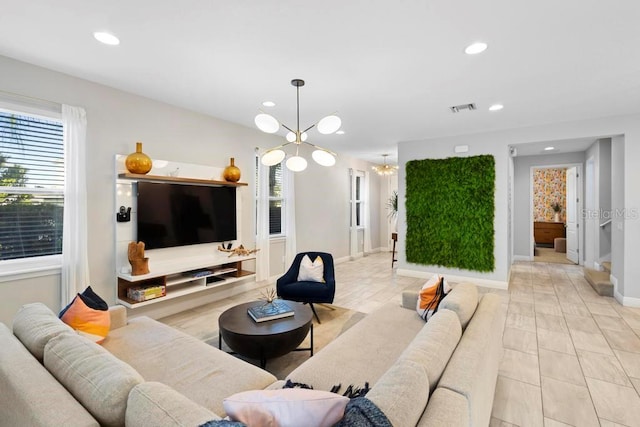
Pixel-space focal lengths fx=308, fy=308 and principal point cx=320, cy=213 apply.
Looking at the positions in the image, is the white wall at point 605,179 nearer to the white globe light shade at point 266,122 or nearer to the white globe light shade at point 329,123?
the white globe light shade at point 329,123

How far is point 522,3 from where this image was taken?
1999 millimetres

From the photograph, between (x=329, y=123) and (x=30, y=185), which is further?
(x=30, y=185)

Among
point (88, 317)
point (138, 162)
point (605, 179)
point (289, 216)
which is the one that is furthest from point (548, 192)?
point (88, 317)

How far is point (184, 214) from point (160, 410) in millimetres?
3352

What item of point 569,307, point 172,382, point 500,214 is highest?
point 500,214

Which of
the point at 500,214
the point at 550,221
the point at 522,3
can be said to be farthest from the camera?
the point at 550,221

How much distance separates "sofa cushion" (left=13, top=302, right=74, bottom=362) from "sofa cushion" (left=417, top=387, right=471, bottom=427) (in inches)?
70.5

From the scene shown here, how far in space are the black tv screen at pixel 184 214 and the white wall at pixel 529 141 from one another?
11.2ft

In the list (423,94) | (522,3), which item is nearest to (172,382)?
(522,3)

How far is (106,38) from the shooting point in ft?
8.02

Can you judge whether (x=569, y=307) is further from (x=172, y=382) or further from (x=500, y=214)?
(x=172, y=382)

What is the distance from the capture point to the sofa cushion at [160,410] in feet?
3.08

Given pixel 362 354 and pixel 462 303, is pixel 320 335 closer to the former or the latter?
pixel 362 354

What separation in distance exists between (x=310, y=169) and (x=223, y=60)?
3739 millimetres
